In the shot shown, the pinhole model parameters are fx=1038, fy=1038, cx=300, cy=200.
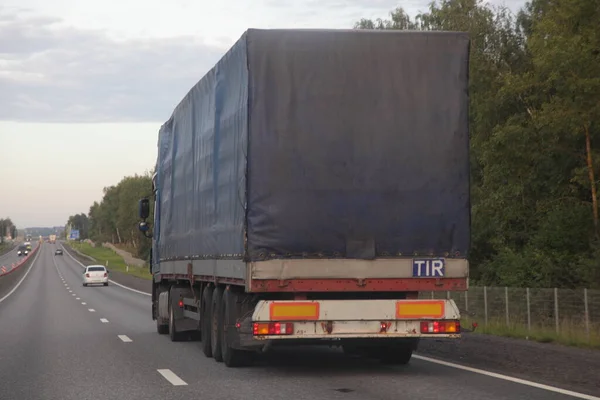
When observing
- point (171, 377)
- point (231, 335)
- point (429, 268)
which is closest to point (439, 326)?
point (429, 268)

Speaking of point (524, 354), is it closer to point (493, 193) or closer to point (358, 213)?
point (358, 213)

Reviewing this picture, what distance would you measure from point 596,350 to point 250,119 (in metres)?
6.72

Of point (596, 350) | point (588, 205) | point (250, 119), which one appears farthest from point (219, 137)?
point (588, 205)

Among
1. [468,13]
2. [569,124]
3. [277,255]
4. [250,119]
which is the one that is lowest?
[277,255]

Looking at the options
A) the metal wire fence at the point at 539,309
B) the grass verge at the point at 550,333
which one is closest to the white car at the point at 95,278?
the metal wire fence at the point at 539,309

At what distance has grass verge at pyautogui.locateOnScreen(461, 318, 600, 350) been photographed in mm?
16250

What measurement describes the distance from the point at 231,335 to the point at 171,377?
897 mm

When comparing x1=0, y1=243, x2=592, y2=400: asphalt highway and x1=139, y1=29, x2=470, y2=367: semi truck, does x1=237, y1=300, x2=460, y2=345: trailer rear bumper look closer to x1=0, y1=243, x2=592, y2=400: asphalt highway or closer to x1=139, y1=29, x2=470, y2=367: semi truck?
x1=139, y1=29, x2=470, y2=367: semi truck

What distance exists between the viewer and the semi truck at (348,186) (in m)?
11.7

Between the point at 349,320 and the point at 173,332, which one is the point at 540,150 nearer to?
the point at 173,332

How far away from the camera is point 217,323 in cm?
1381

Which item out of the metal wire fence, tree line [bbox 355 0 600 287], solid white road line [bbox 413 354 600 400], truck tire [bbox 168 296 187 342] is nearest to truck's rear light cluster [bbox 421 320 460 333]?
solid white road line [bbox 413 354 600 400]

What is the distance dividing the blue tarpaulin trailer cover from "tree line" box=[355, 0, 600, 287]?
2115 centimetres

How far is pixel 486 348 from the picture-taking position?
595 inches
